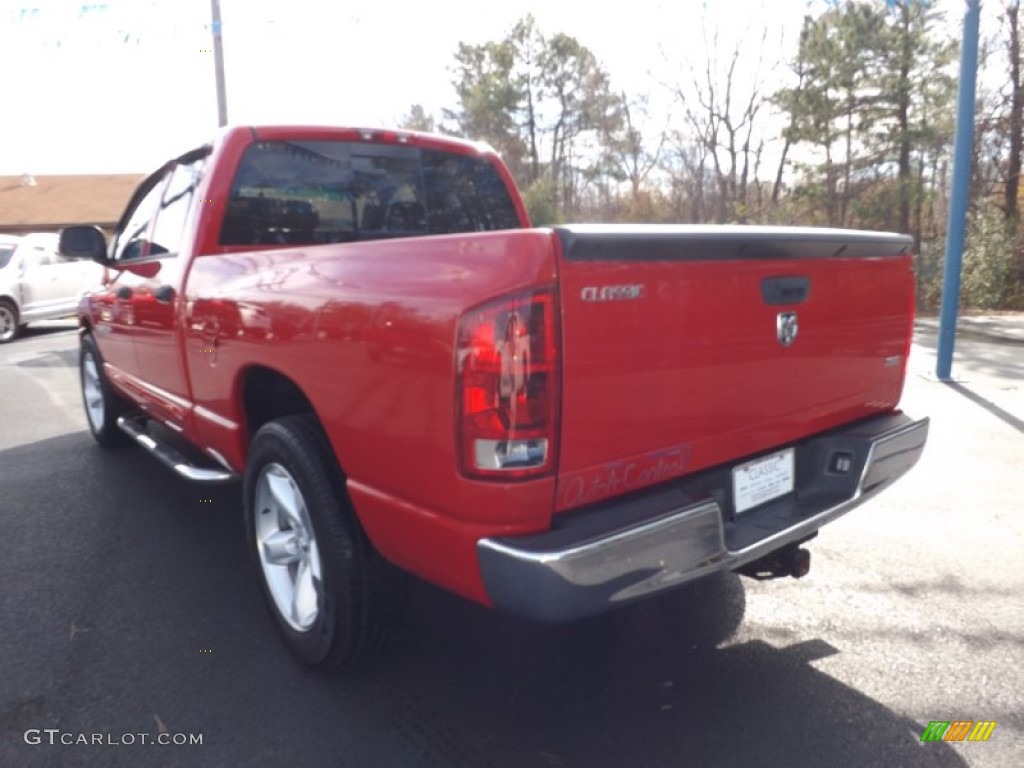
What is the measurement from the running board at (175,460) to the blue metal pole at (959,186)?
7321 millimetres

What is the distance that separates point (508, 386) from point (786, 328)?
108 cm

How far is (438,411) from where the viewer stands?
2.20 m

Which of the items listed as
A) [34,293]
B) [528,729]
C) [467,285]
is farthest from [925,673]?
[34,293]

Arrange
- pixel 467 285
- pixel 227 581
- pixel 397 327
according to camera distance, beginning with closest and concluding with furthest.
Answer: pixel 467 285 < pixel 397 327 < pixel 227 581

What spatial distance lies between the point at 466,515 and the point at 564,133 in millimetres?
37267

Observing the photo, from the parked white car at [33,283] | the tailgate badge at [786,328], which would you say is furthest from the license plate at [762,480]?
the parked white car at [33,283]

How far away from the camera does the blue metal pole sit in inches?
314

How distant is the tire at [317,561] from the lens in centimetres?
272

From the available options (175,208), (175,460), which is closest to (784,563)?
(175,460)

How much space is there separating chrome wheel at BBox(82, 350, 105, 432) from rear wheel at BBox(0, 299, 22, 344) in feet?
29.8

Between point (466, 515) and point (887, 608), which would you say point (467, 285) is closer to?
point (466, 515)

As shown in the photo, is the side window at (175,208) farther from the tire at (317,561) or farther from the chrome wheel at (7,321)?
the chrome wheel at (7,321)

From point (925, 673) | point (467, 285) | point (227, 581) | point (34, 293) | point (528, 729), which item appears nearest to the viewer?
point (467, 285)

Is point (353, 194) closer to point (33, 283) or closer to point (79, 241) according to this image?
point (79, 241)
